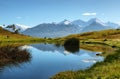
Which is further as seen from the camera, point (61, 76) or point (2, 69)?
point (2, 69)

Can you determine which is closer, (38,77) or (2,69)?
(38,77)

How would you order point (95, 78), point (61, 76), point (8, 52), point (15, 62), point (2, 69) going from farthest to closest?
point (8, 52), point (15, 62), point (2, 69), point (61, 76), point (95, 78)

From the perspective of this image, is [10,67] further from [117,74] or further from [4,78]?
[117,74]

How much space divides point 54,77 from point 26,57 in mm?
22132

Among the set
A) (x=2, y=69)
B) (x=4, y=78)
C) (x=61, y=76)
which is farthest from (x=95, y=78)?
(x=2, y=69)

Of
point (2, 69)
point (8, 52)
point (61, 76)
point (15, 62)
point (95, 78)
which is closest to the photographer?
point (95, 78)

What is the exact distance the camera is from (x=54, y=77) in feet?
106

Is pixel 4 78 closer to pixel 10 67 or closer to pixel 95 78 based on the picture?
pixel 10 67

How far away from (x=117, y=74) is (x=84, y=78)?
3056 millimetres

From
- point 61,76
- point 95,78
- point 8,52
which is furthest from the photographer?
point 8,52

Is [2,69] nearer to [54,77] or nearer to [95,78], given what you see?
[54,77]

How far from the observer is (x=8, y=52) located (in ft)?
169

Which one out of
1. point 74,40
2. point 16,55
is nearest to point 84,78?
point 16,55

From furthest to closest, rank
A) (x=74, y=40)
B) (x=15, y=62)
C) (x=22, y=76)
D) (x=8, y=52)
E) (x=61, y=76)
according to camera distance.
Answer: (x=74, y=40)
(x=8, y=52)
(x=15, y=62)
(x=22, y=76)
(x=61, y=76)
